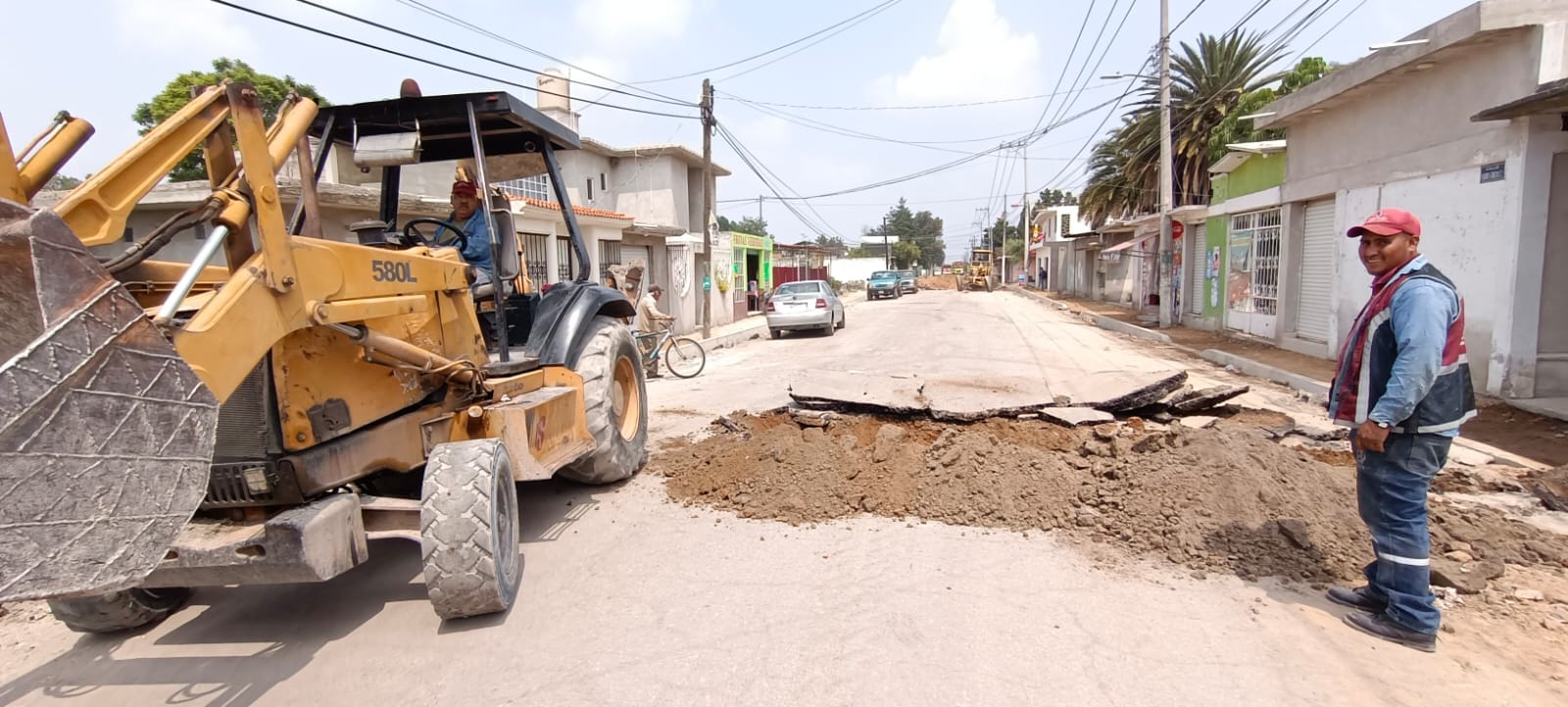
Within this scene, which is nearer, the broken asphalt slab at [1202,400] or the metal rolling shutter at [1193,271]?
the broken asphalt slab at [1202,400]

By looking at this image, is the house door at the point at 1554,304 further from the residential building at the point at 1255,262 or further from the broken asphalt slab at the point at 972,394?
the residential building at the point at 1255,262

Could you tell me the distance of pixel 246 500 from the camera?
3.07 metres

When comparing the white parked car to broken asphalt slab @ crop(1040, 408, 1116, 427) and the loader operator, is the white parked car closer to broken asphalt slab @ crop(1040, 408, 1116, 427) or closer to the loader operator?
broken asphalt slab @ crop(1040, 408, 1116, 427)

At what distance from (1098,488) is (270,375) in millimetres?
4491

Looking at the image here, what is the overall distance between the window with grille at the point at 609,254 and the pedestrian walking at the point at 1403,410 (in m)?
15.6

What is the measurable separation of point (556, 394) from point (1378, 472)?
4036 mm

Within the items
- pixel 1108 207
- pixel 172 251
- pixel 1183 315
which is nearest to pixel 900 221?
pixel 1108 207

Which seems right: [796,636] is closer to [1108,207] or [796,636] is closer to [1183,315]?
[1183,315]

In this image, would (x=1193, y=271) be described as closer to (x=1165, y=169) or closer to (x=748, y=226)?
(x=1165, y=169)

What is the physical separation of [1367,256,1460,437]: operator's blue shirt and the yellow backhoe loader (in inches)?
151

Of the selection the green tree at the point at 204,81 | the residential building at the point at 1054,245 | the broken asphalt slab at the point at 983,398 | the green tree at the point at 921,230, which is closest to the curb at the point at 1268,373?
the broken asphalt slab at the point at 983,398

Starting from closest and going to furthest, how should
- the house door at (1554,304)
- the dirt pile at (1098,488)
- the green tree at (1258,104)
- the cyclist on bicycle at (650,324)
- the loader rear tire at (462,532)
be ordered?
the loader rear tire at (462,532)
the dirt pile at (1098,488)
the house door at (1554,304)
the cyclist on bicycle at (650,324)
the green tree at (1258,104)

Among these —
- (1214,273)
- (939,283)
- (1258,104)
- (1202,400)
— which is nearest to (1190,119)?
(1258,104)

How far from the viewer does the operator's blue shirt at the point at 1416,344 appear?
10.2 feet
